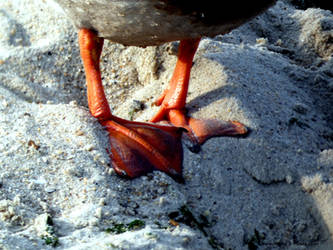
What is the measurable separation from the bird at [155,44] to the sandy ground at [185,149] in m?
0.08

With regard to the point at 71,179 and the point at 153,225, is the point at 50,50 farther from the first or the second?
the point at 153,225

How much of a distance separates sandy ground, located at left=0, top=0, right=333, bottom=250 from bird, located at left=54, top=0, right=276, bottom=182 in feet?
0.27

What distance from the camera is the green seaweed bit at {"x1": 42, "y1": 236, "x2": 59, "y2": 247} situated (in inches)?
65.8

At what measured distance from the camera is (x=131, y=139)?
252cm

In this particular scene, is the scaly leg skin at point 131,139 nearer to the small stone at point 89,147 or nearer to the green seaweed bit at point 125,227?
the small stone at point 89,147

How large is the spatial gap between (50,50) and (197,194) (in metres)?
1.73

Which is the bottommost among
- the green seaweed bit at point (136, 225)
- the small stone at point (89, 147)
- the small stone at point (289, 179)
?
the small stone at point (289, 179)

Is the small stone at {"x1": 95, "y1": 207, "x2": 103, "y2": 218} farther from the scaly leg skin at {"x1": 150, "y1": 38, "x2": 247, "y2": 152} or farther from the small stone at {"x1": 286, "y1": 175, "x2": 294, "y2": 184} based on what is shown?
the small stone at {"x1": 286, "y1": 175, "x2": 294, "y2": 184}

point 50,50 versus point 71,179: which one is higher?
point 50,50

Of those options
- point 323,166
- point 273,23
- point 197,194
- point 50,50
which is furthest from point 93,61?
point 273,23

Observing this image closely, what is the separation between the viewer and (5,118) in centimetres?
246

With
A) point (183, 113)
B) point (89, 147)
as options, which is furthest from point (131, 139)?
point (183, 113)

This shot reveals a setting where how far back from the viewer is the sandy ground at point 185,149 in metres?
1.92

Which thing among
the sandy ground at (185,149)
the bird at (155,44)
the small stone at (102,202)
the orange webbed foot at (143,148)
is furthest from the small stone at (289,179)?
the small stone at (102,202)
